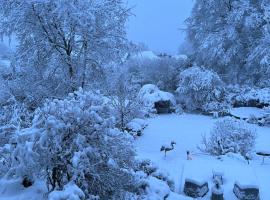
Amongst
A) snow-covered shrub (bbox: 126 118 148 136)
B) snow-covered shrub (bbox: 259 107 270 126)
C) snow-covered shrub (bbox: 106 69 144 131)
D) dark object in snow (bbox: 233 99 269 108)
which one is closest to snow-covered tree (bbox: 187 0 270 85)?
dark object in snow (bbox: 233 99 269 108)

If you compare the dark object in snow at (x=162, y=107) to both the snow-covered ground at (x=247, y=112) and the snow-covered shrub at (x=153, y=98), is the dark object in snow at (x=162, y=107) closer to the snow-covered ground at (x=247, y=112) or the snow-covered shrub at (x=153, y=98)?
the snow-covered shrub at (x=153, y=98)

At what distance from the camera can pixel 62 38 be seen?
34.3 feet

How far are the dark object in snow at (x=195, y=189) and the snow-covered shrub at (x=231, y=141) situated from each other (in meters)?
2.31

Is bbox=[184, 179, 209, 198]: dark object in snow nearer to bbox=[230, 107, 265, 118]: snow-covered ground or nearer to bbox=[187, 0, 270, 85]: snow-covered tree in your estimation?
bbox=[230, 107, 265, 118]: snow-covered ground

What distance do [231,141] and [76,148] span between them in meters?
5.46

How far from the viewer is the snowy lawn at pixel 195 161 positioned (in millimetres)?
8133

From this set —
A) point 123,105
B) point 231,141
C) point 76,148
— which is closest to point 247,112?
point 123,105

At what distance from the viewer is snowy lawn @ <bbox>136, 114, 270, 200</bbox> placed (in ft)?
26.7

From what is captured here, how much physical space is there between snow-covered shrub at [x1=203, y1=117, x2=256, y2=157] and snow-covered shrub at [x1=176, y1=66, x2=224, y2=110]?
6.07 m

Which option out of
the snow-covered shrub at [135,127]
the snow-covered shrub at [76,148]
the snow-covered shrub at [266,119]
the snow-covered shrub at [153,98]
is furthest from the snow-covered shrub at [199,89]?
the snow-covered shrub at [76,148]

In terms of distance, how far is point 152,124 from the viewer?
14.4m

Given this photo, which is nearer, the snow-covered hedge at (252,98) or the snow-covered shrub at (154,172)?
the snow-covered shrub at (154,172)

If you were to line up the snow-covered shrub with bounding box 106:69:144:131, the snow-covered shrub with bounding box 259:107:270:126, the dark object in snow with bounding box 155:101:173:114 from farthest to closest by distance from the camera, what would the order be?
the dark object in snow with bounding box 155:101:173:114 < the snow-covered shrub with bounding box 259:107:270:126 < the snow-covered shrub with bounding box 106:69:144:131

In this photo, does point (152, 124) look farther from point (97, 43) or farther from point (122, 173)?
point (122, 173)
